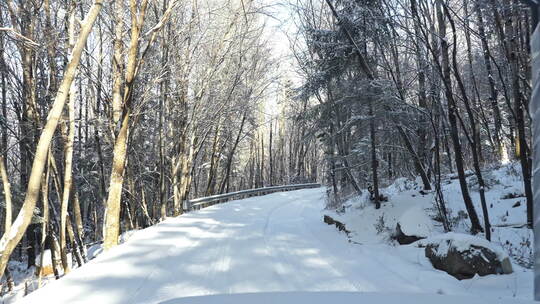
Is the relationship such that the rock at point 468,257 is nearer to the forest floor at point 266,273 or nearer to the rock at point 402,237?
the forest floor at point 266,273

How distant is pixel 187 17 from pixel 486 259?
13.5m

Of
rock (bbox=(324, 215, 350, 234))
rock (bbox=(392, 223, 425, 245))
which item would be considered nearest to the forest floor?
rock (bbox=(392, 223, 425, 245))

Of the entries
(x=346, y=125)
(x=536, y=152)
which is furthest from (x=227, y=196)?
(x=536, y=152)

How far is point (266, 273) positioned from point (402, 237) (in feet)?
10.2

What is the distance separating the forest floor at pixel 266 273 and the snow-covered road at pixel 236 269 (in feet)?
0.04

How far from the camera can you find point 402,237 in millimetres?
6500

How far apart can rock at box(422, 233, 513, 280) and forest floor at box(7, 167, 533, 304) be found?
124 mm

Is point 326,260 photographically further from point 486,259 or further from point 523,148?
point 523,148

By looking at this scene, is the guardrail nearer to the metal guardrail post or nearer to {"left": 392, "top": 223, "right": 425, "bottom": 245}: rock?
{"left": 392, "top": 223, "right": 425, "bottom": 245}: rock

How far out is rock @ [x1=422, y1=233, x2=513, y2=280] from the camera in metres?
4.29

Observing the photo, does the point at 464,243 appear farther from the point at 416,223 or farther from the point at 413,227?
the point at 416,223

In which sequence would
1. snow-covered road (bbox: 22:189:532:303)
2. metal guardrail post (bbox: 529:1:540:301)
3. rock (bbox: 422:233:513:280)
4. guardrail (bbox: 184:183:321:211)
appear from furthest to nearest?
guardrail (bbox: 184:183:321:211)
rock (bbox: 422:233:513:280)
snow-covered road (bbox: 22:189:532:303)
metal guardrail post (bbox: 529:1:540:301)

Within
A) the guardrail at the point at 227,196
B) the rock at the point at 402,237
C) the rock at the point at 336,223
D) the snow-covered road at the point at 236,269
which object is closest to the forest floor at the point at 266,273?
the snow-covered road at the point at 236,269

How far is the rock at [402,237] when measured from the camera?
6.34m
